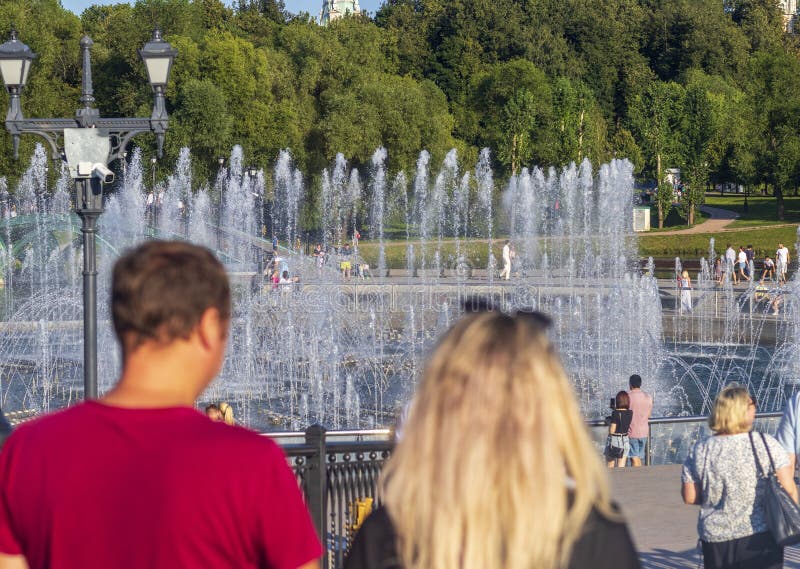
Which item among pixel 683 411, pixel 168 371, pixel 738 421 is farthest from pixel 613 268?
pixel 168 371

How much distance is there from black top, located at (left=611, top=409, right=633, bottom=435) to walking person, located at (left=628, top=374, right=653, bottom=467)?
77 mm

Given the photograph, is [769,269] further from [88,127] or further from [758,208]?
[88,127]

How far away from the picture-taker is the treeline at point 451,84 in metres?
48.6

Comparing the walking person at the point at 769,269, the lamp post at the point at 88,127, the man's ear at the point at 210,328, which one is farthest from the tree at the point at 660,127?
the man's ear at the point at 210,328

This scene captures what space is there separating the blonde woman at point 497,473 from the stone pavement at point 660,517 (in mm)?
4480

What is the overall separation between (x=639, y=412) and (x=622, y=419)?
8.1 inches

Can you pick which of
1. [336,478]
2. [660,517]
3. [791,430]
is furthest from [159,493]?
[660,517]

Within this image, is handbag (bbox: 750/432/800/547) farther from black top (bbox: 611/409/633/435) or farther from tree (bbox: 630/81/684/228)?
tree (bbox: 630/81/684/228)

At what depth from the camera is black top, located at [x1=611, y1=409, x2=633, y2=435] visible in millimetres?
10055

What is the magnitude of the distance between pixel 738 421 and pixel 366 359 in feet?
52.0

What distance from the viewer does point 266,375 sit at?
18.6m

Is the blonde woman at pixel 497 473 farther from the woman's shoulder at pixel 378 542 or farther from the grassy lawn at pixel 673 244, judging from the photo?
the grassy lawn at pixel 673 244

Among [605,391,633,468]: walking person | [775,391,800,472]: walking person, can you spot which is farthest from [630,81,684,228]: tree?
[775,391,800,472]: walking person

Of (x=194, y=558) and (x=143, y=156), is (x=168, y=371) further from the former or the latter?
(x=143, y=156)
